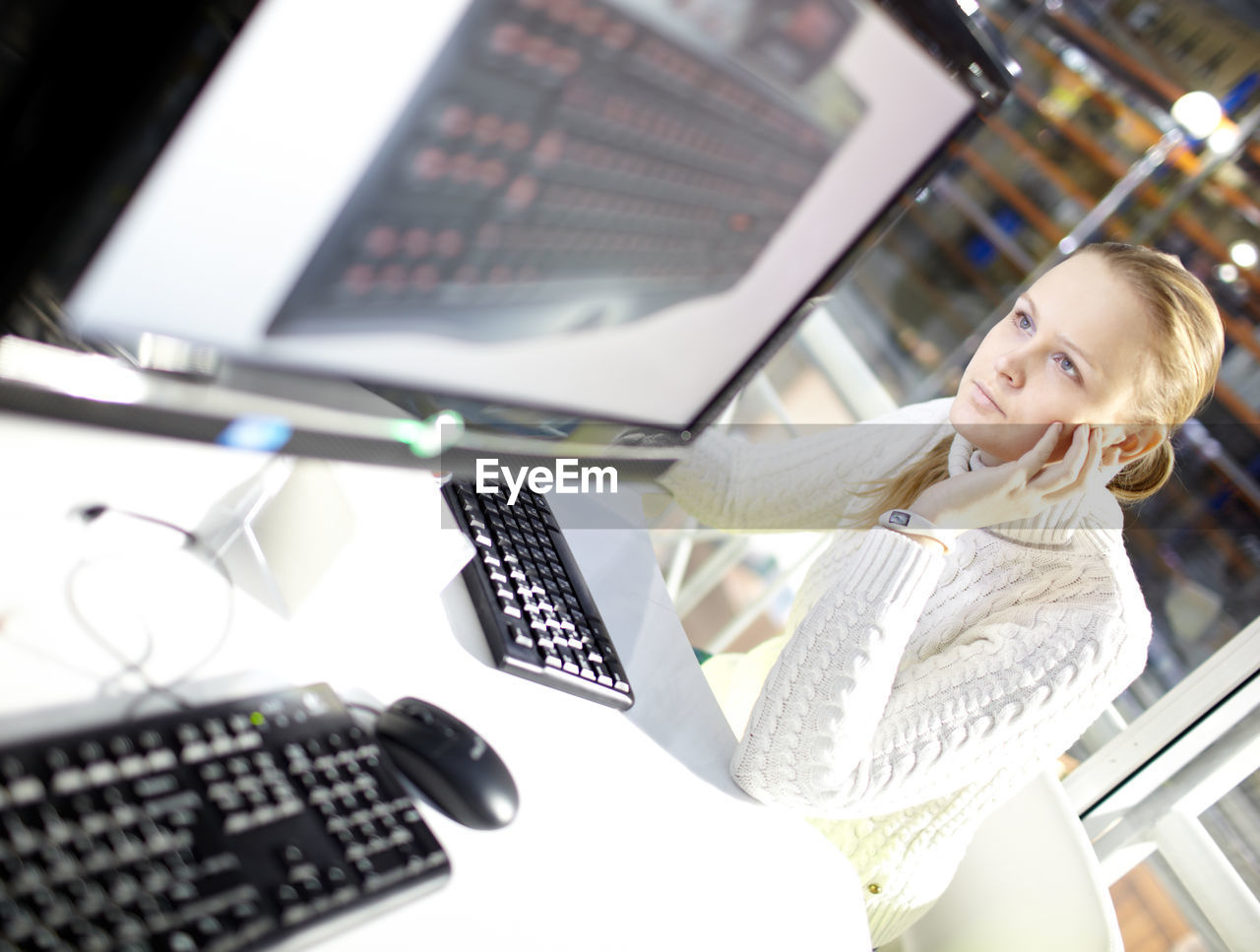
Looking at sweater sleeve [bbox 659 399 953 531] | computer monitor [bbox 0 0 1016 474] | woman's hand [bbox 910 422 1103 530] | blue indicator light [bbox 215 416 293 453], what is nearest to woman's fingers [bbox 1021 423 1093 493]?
woman's hand [bbox 910 422 1103 530]

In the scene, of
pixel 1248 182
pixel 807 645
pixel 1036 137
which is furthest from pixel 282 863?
pixel 1036 137

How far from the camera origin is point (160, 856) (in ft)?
1.16

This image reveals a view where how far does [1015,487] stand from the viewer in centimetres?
91

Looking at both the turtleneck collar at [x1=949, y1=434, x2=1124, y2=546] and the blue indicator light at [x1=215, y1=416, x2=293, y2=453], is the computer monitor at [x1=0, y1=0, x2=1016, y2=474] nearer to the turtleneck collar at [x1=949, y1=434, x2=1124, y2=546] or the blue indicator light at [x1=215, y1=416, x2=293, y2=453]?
the blue indicator light at [x1=215, y1=416, x2=293, y2=453]

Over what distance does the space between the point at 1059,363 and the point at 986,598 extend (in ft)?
0.89

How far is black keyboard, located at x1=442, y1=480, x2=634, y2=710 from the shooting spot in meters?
0.65

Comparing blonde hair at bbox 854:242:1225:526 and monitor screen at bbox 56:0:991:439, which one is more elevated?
blonde hair at bbox 854:242:1225:526

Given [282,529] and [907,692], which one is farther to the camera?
[907,692]

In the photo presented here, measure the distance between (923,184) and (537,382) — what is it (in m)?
0.34

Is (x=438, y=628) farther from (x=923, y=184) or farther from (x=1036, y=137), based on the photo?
(x=1036, y=137)

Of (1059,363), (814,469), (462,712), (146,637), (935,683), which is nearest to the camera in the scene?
(146,637)

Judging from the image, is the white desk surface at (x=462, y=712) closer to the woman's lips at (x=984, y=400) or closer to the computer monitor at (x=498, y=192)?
the computer monitor at (x=498, y=192)

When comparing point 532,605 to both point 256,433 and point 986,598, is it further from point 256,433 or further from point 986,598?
point 986,598

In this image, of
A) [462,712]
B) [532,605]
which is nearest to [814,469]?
[532,605]
